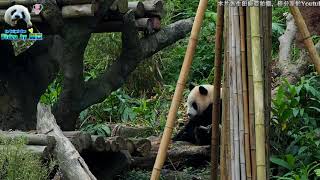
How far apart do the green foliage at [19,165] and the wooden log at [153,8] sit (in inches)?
86.2

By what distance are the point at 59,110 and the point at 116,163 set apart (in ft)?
2.50

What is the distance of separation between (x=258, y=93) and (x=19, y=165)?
66.0 inches

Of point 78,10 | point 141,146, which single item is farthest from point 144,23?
point 141,146

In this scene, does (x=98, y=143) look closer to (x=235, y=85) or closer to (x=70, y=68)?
(x=70, y=68)

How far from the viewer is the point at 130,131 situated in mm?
7352

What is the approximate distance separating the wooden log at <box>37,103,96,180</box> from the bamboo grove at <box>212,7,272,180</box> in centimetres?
107

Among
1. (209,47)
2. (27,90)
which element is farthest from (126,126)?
(209,47)

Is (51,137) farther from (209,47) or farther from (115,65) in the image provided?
(209,47)

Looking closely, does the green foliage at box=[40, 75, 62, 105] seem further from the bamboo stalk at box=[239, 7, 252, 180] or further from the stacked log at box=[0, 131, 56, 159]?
the bamboo stalk at box=[239, 7, 252, 180]

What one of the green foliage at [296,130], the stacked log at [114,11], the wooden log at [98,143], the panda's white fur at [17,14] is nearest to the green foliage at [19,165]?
the wooden log at [98,143]

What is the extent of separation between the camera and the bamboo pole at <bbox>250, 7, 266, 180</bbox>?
369 cm

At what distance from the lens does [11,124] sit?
6160 mm

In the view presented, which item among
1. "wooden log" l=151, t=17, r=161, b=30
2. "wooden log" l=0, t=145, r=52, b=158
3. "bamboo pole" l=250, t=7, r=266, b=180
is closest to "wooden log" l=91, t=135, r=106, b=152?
"wooden log" l=0, t=145, r=52, b=158

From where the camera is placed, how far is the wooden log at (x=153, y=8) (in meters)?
5.98
